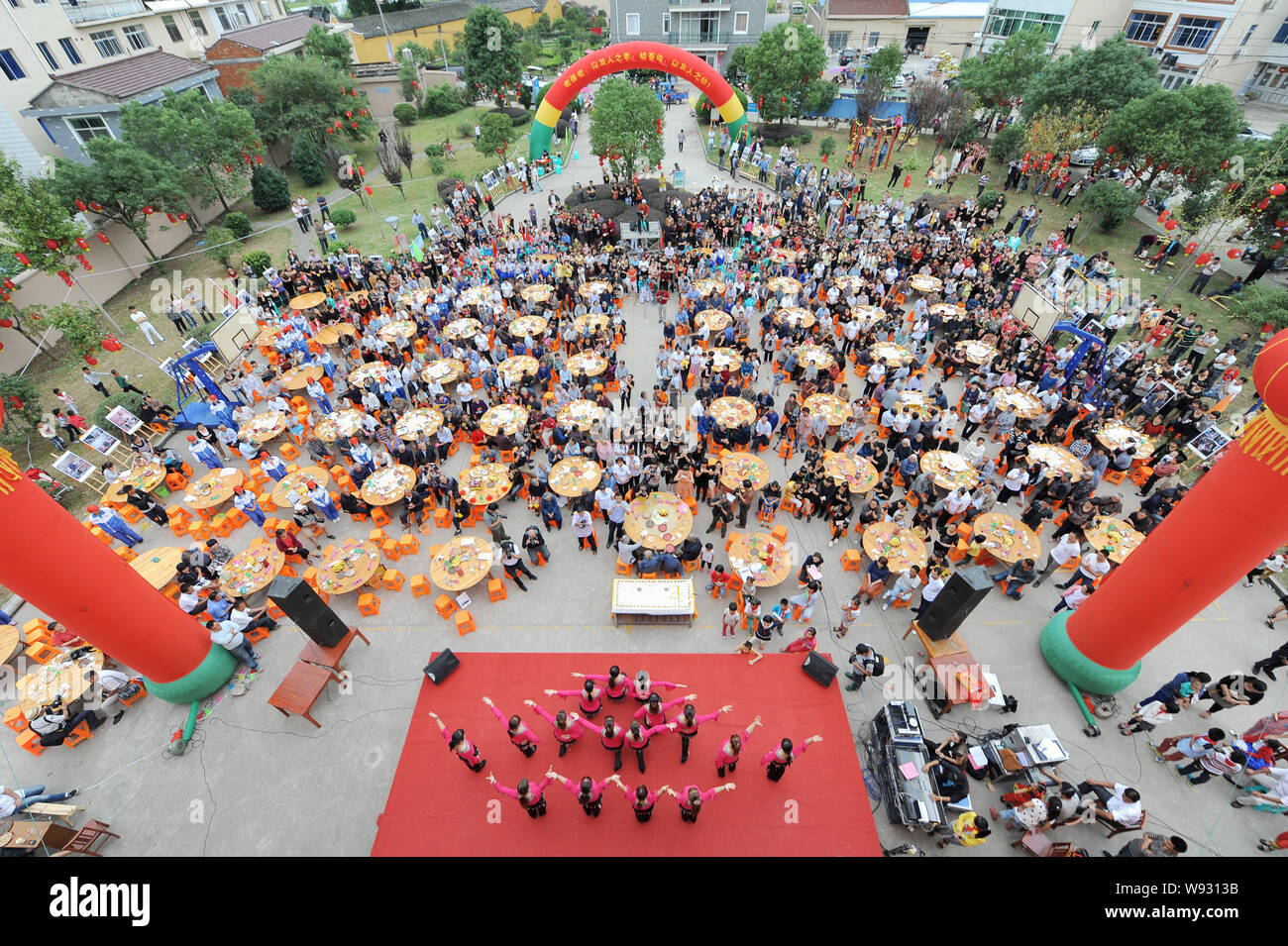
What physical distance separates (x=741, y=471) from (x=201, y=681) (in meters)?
14.3

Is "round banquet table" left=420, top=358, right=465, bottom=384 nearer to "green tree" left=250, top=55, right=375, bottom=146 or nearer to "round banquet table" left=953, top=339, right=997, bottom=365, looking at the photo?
"round banquet table" left=953, top=339, right=997, bottom=365

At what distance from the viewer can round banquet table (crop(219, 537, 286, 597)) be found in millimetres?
13953

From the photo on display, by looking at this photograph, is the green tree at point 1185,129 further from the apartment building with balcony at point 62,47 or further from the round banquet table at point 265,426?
the apartment building with balcony at point 62,47

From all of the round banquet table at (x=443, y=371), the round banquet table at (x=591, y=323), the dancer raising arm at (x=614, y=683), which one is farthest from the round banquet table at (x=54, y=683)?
the round banquet table at (x=591, y=323)

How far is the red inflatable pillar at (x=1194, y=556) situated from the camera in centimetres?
836

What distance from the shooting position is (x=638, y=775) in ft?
35.2

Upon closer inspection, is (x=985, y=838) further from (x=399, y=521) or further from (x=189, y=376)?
(x=189, y=376)

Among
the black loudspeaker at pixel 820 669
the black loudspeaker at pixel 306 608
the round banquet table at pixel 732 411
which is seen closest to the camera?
the black loudspeaker at pixel 306 608

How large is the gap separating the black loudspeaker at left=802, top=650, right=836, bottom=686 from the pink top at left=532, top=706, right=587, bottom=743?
505 centimetres

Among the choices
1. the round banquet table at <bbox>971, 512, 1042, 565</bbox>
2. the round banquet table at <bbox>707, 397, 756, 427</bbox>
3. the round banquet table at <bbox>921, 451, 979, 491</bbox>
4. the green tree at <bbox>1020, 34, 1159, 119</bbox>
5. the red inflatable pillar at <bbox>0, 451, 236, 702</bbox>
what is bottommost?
the round banquet table at <bbox>971, 512, 1042, 565</bbox>

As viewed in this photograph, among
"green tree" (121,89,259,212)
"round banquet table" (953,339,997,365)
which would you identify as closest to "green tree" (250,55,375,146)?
"green tree" (121,89,259,212)

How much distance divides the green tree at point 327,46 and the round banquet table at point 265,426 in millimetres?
44972
